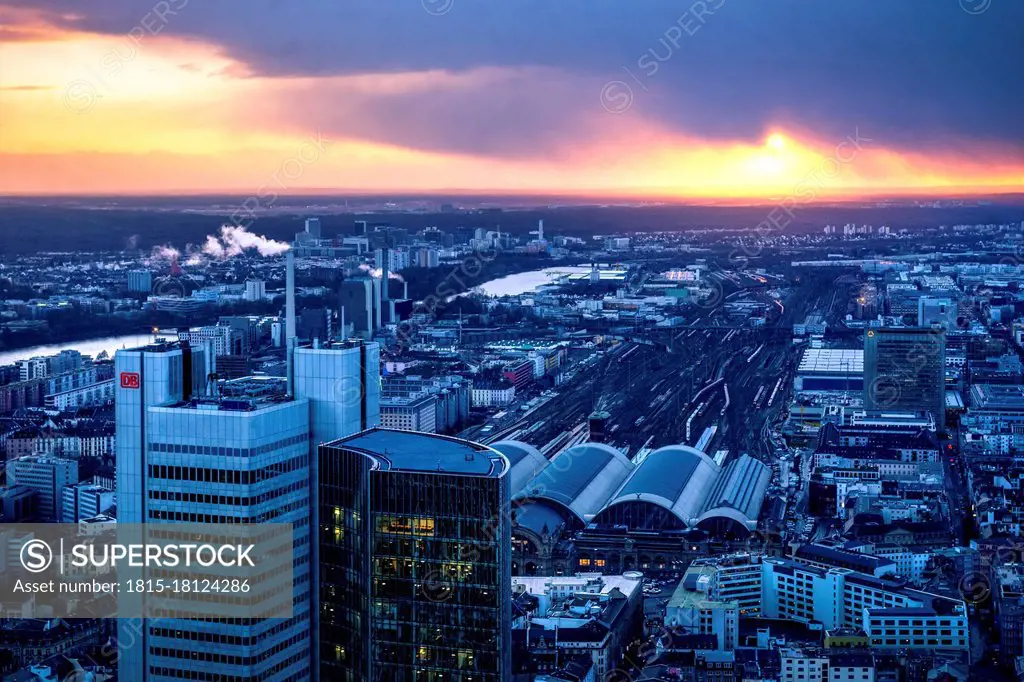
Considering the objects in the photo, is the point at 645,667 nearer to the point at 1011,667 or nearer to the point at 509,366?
the point at 1011,667

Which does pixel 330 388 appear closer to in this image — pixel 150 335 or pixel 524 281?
pixel 150 335

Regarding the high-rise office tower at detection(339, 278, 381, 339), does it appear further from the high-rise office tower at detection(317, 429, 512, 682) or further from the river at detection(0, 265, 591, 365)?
the high-rise office tower at detection(317, 429, 512, 682)

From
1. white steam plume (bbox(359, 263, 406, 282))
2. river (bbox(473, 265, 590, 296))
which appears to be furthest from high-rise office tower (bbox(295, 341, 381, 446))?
river (bbox(473, 265, 590, 296))

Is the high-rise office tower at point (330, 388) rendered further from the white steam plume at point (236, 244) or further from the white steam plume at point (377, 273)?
the white steam plume at point (236, 244)

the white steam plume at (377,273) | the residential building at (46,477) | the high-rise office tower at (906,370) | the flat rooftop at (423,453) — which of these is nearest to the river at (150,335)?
the residential building at (46,477)

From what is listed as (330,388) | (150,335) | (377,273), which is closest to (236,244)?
(377,273)

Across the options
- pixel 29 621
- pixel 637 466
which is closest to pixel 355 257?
pixel 637 466

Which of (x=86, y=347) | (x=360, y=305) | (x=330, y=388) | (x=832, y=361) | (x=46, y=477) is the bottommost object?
(x=46, y=477)
